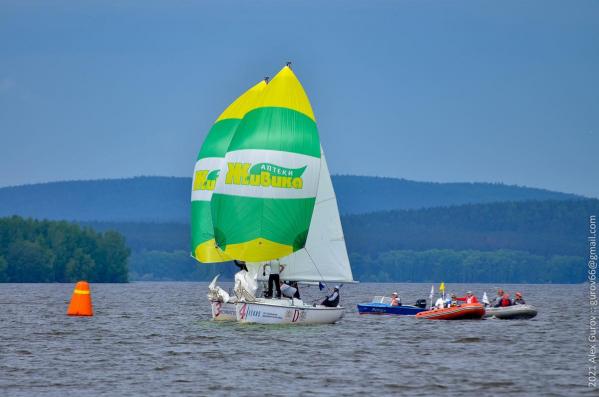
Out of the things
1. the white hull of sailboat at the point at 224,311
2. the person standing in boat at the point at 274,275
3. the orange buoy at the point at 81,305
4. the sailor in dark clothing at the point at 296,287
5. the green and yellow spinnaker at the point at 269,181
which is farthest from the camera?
the orange buoy at the point at 81,305

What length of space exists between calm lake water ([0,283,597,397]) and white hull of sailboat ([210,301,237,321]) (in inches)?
19.4

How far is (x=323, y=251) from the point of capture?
60.8 metres

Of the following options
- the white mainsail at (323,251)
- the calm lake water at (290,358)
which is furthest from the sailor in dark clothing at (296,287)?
the calm lake water at (290,358)

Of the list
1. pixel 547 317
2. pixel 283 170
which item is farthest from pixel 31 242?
pixel 283 170

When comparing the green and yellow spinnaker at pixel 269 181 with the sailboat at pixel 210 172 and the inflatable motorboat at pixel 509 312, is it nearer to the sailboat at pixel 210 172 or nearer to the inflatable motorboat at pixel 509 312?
the sailboat at pixel 210 172

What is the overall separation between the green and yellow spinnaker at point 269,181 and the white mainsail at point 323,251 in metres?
2.43

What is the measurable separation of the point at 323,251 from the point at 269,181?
18.9ft

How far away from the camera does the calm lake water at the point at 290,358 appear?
123ft

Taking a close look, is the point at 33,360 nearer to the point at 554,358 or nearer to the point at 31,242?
the point at 554,358

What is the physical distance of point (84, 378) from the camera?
128 ft

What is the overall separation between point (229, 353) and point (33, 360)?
6.86 m

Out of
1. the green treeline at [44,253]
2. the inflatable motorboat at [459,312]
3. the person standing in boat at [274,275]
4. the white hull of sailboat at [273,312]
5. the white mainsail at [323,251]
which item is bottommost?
the white hull of sailboat at [273,312]

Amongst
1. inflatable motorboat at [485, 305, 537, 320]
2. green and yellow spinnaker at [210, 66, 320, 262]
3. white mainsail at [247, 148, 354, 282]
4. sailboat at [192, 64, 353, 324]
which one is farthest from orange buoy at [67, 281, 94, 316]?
inflatable motorboat at [485, 305, 537, 320]

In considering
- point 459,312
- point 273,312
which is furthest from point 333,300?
point 459,312
